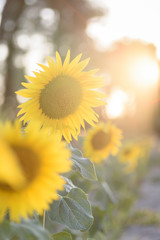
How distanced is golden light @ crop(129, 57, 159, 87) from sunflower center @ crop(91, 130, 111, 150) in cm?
1119

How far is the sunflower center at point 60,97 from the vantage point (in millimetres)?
1174

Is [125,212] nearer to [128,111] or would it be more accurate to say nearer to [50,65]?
[50,65]

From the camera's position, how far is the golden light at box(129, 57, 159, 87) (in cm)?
1370

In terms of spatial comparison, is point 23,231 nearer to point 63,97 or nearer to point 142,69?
point 63,97

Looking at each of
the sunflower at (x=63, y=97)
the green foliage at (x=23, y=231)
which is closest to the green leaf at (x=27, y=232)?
the green foliage at (x=23, y=231)

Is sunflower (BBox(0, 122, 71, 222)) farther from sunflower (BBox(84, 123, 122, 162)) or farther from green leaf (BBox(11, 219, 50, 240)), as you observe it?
sunflower (BBox(84, 123, 122, 162))

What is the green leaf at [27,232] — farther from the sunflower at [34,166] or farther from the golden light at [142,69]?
the golden light at [142,69]

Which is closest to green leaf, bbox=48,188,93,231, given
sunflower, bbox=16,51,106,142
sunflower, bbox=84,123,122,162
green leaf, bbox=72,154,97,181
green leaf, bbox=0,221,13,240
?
green leaf, bbox=72,154,97,181

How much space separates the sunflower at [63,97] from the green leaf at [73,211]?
0.68ft

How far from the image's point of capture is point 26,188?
66cm

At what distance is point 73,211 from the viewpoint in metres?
1.01

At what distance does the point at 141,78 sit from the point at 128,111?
1.88 meters

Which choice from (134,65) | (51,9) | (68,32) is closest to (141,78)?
(134,65)

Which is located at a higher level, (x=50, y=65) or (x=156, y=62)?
(x=156, y=62)
